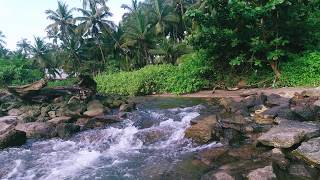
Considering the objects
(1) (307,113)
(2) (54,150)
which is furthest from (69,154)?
(1) (307,113)

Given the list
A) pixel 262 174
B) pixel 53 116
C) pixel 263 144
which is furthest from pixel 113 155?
pixel 53 116

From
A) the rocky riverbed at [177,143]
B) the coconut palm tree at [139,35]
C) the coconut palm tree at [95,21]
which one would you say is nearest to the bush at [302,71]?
the rocky riverbed at [177,143]

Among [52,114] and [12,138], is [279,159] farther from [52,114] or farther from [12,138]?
[52,114]

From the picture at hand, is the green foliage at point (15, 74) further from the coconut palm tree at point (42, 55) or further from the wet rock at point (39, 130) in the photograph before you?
the wet rock at point (39, 130)

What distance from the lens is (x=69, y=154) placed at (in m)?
12.4

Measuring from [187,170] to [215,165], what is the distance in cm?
81

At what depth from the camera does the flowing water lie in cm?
1015

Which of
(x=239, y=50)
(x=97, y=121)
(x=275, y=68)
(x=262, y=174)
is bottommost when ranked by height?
(x=97, y=121)

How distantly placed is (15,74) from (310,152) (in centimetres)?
4072

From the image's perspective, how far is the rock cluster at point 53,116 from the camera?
49.5 ft

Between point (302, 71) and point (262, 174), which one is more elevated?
point (302, 71)

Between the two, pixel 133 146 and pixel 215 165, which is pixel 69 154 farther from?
pixel 215 165

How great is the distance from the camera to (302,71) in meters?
21.7

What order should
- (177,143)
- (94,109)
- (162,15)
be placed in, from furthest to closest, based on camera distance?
1. (162,15)
2. (94,109)
3. (177,143)
